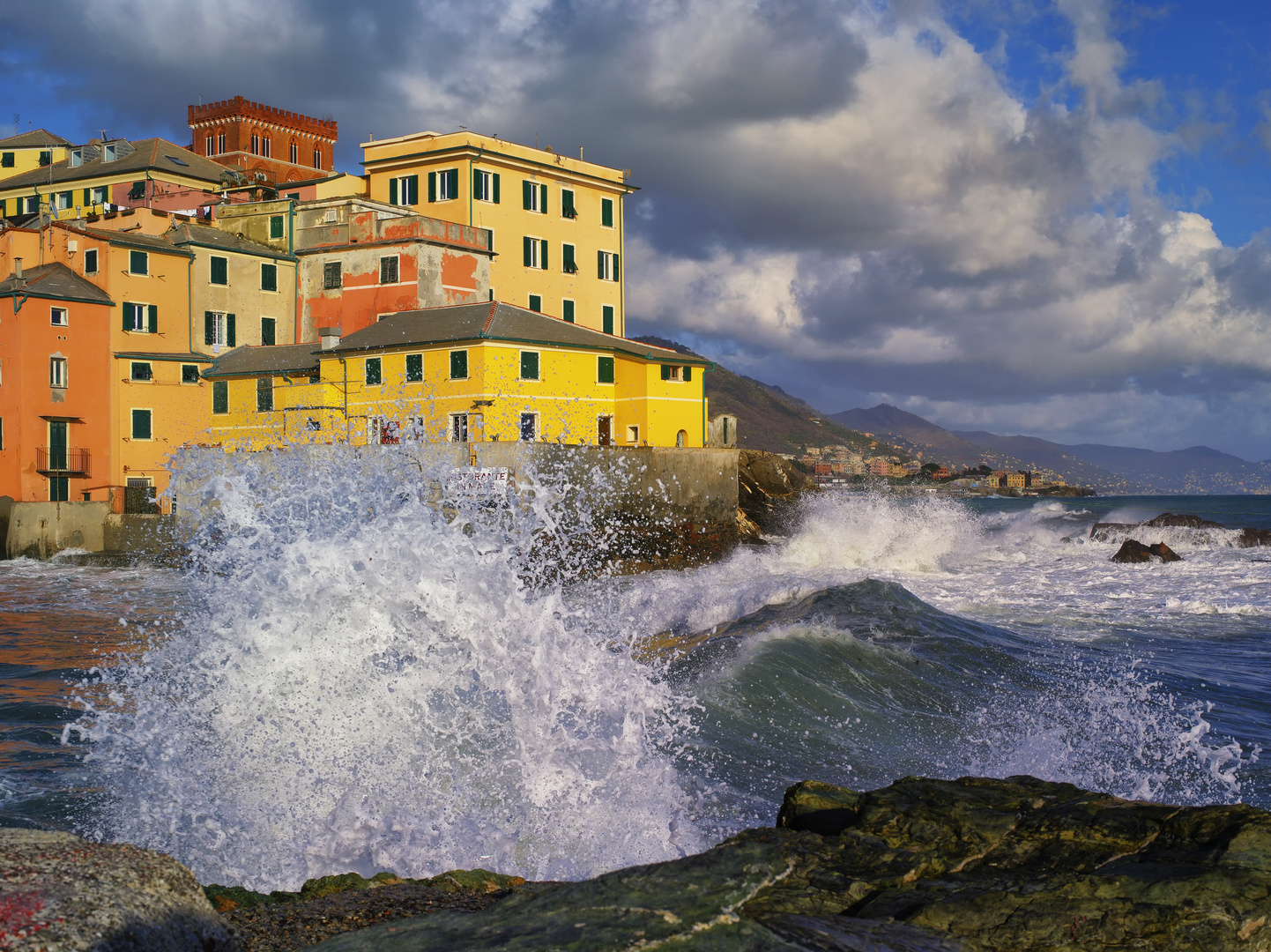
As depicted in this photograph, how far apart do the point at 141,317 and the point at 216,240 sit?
14.5 feet

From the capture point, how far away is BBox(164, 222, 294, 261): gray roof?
122 feet

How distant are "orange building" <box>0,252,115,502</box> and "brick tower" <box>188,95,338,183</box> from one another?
26171mm

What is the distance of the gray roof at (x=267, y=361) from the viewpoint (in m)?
34.0

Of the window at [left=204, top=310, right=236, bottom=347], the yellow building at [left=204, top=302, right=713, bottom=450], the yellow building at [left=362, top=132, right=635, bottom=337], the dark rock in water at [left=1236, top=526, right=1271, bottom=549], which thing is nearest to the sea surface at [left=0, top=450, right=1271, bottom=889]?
the yellow building at [left=204, top=302, right=713, bottom=450]

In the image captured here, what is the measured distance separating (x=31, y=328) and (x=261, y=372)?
783cm

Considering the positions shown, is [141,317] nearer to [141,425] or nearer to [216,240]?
[141,425]

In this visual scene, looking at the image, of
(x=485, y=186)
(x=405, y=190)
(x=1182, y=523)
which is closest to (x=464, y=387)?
(x=485, y=186)

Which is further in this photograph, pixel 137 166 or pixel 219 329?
pixel 137 166

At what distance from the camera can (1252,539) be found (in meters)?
34.2

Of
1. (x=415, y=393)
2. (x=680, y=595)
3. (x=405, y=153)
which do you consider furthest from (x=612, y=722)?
(x=405, y=153)

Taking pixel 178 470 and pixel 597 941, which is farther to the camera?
pixel 178 470

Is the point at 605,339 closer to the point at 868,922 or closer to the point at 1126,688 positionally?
the point at 1126,688

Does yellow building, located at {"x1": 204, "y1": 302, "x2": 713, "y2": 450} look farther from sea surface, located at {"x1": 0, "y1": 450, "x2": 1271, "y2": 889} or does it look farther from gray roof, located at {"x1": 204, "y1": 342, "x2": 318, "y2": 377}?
sea surface, located at {"x1": 0, "y1": 450, "x2": 1271, "y2": 889}

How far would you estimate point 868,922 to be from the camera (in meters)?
3.01
